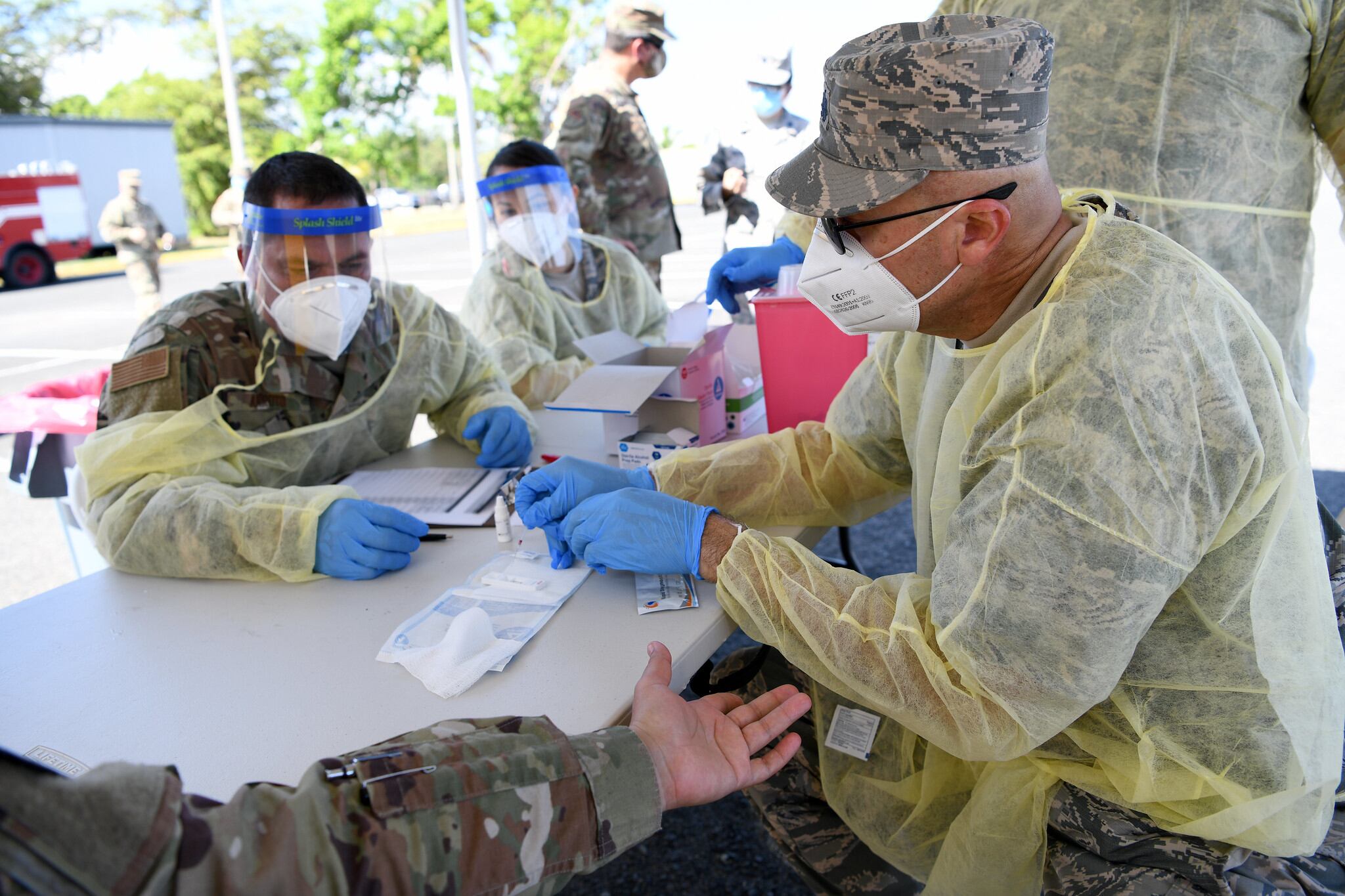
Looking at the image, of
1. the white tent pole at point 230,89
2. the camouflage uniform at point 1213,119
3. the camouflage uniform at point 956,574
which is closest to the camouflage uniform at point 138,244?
the white tent pole at point 230,89

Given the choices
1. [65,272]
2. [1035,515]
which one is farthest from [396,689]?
[65,272]

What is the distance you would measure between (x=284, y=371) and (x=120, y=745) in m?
0.98

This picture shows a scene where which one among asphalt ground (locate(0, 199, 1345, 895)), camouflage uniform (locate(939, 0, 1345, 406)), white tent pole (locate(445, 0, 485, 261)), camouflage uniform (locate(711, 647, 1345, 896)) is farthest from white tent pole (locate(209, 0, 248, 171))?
camouflage uniform (locate(711, 647, 1345, 896))

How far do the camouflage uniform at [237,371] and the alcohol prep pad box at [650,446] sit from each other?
2.17 ft

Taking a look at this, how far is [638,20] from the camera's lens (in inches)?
169

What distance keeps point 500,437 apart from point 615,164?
9.02 ft

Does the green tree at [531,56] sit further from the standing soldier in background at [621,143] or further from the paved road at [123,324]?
the standing soldier in background at [621,143]

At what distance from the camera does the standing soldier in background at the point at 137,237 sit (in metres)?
8.70

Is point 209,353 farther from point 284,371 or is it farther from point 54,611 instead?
point 54,611

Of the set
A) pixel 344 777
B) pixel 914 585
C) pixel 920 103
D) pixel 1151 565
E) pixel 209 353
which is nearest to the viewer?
pixel 344 777

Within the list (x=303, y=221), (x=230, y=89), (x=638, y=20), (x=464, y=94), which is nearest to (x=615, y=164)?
(x=638, y=20)

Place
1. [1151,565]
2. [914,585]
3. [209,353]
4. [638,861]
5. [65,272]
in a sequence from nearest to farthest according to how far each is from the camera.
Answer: [1151,565], [914,585], [209,353], [638,861], [65,272]

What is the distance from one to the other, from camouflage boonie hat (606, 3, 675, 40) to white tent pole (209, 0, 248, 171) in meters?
5.80

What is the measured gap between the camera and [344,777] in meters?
0.88
